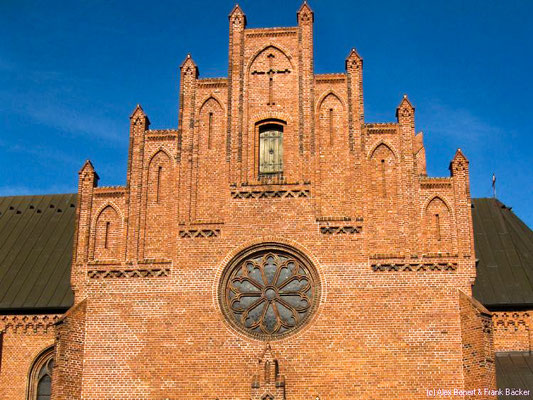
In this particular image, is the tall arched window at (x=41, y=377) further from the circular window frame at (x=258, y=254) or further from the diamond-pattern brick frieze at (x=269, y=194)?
the diamond-pattern brick frieze at (x=269, y=194)

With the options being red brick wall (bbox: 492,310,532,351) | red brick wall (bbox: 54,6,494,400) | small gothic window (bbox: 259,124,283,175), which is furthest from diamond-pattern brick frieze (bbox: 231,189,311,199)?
red brick wall (bbox: 492,310,532,351)

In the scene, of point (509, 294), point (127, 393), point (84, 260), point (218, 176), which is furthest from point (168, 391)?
point (509, 294)

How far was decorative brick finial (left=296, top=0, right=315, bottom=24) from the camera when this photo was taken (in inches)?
955

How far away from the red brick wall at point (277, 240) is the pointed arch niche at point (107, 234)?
0.17ft

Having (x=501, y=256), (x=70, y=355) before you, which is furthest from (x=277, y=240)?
Result: (x=501, y=256)

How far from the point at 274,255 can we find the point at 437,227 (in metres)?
5.26

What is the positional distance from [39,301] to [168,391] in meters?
8.30

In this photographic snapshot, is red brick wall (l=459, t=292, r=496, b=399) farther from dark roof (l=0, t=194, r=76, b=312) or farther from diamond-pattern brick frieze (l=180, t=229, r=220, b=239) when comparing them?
dark roof (l=0, t=194, r=76, b=312)

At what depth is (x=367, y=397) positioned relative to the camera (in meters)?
20.0

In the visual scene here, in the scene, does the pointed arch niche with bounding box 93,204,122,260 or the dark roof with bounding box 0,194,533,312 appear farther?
the dark roof with bounding box 0,194,533,312

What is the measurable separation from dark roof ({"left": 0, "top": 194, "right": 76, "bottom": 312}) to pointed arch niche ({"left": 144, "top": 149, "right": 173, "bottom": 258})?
5.67 meters

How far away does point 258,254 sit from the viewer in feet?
72.2

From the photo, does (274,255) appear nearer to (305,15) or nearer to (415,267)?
(415,267)

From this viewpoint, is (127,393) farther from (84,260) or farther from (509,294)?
(509,294)
